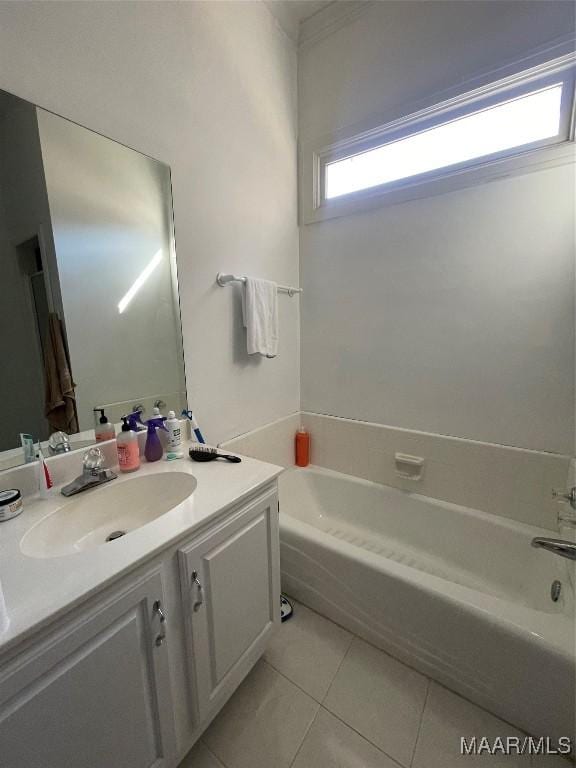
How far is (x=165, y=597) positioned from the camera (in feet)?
2.59

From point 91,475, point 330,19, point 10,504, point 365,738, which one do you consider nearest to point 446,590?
point 365,738

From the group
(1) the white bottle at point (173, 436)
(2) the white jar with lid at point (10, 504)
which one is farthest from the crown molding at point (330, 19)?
(2) the white jar with lid at point (10, 504)

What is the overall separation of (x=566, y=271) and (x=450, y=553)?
149 cm

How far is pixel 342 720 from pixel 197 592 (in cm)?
77

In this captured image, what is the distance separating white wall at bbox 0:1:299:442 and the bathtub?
0.78 meters

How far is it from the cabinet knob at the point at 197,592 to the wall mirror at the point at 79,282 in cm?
65

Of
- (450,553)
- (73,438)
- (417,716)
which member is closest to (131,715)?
(73,438)

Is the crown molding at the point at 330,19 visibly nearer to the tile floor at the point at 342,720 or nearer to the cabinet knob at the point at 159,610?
the cabinet knob at the point at 159,610

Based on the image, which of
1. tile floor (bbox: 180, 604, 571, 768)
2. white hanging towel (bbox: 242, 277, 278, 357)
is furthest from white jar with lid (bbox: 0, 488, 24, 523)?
white hanging towel (bbox: 242, 277, 278, 357)

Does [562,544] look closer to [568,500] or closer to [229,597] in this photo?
[568,500]

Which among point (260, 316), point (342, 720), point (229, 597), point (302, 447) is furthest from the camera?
point (302, 447)

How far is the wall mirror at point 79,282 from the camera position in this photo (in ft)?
3.05

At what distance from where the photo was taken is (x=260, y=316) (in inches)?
66.6

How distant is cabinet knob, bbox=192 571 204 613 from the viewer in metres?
0.85
